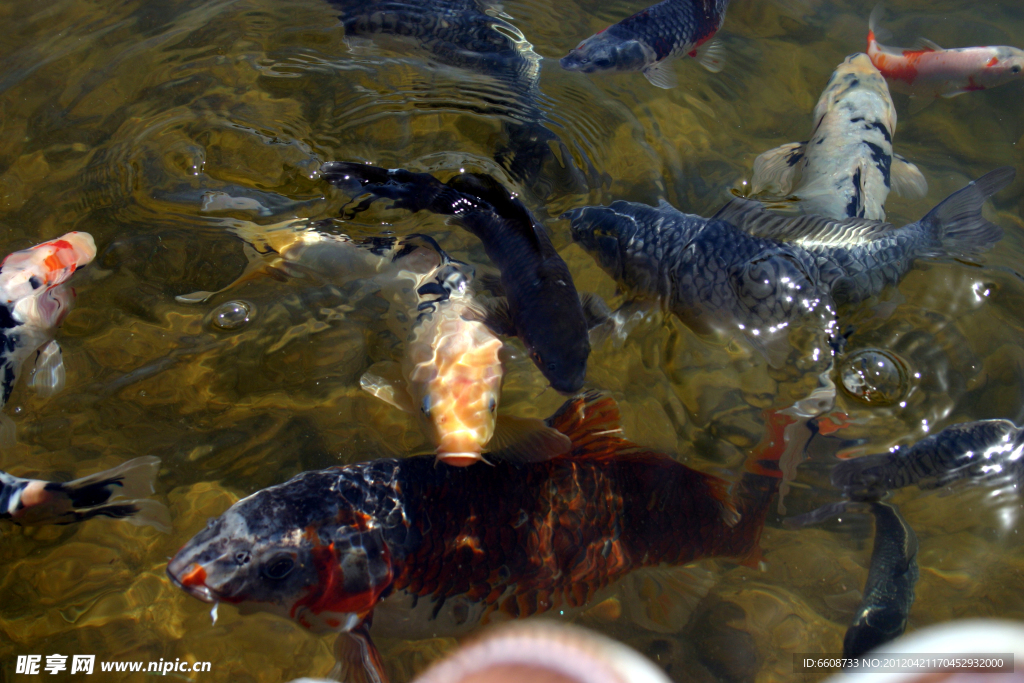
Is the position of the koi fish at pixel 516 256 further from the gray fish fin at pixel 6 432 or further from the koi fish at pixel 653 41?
the gray fish fin at pixel 6 432

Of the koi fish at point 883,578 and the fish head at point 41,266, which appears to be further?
the fish head at point 41,266

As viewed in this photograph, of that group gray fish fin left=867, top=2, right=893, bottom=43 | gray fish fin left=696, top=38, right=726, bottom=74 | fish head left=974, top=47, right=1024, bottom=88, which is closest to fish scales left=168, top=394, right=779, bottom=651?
gray fish fin left=696, top=38, right=726, bottom=74

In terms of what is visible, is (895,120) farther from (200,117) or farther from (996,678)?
(200,117)

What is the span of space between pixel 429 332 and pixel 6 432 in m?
2.56

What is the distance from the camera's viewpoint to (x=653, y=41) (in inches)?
209

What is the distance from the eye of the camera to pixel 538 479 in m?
3.00

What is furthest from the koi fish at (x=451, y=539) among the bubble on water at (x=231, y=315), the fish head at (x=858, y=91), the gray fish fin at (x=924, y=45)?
the gray fish fin at (x=924, y=45)

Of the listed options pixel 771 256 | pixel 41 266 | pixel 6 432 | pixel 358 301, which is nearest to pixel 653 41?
pixel 771 256

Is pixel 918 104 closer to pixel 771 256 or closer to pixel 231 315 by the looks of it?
pixel 771 256

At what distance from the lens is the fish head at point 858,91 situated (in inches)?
204

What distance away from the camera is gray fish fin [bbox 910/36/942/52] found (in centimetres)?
581

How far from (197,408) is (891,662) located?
12.2 ft

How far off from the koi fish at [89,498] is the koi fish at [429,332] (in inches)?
49.6

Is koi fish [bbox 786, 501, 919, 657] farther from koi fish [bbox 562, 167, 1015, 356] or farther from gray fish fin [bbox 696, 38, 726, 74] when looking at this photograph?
gray fish fin [bbox 696, 38, 726, 74]
